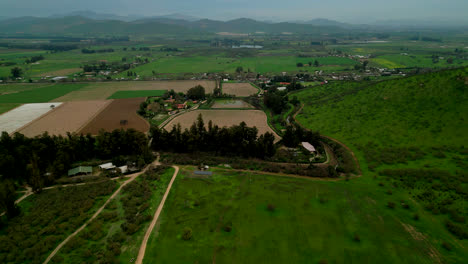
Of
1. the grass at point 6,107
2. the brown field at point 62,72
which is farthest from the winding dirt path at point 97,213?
the brown field at point 62,72

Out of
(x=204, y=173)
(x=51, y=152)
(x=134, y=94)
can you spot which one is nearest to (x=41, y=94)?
(x=134, y=94)

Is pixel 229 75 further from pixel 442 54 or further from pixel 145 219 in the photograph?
pixel 442 54

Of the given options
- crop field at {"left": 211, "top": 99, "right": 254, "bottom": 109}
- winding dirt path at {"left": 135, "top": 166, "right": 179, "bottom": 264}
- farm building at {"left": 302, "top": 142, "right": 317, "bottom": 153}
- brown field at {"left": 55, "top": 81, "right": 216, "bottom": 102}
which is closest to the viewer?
winding dirt path at {"left": 135, "top": 166, "right": 179, "bottom": 264}

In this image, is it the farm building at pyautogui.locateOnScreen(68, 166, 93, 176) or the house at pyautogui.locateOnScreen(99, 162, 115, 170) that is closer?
the farm building at pyautogui.locateOnScreen(68, 166, 93, 176)

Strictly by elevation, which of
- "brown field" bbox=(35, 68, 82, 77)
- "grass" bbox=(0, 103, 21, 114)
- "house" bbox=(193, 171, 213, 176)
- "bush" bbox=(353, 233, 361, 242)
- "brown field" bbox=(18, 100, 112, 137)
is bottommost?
"bush" bbox=(353, 233, 361, 242)

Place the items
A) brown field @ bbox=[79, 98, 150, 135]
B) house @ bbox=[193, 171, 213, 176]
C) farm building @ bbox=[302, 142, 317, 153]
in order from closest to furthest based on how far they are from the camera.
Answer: house @ bbox=[193, 171, 213, 176]
farm building @ bbox=[302, 142, 317, 153]
brown field @ bbox=[79, 98, 150, 135]

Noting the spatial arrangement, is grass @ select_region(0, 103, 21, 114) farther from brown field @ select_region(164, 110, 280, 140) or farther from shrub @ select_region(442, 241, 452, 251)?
shrub @ select_region(442, 241, 452, 251)

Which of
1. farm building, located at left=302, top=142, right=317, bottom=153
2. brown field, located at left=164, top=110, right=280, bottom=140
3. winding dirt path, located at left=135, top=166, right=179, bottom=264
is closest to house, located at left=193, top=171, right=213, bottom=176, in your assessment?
winding dirt path, located at left=135, top=166, right=179, bottom=264

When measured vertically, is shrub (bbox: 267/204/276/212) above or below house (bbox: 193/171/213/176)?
below
